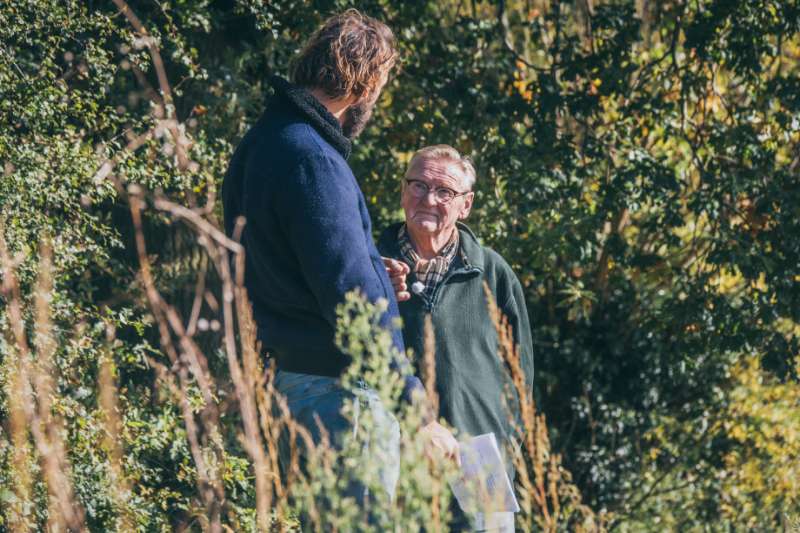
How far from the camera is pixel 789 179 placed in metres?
6.04

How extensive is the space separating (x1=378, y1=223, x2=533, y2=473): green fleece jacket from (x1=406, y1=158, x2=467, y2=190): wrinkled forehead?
22 centimetres

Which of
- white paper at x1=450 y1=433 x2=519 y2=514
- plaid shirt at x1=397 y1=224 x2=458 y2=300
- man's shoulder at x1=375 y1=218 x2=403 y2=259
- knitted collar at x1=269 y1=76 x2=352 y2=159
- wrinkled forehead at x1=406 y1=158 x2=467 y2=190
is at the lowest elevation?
white paper at x1=450 y1=433 x2=519 y2=514

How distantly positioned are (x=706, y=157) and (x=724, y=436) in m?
2.24

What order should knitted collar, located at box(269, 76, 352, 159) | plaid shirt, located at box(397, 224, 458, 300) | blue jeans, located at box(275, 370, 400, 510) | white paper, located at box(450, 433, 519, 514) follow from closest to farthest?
blue jeans, located at box(275, 370, 400, 510) → knitted collar, located at box(269, 76, 352, 159) → white paper, located at box(450, 433, 519, 514) → plaid shirt, located at box(397, 224, 458, 300)

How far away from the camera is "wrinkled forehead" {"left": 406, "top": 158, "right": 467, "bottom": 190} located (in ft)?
13.0

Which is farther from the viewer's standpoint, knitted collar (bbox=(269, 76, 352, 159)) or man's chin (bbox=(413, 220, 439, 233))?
man's chin (bbox=(413, 220, 439, 233))

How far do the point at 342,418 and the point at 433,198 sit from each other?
4.72 feet

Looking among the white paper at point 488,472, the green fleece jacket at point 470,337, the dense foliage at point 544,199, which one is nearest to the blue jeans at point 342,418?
the white paper at point 488,472

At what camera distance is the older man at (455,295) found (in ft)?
12.2

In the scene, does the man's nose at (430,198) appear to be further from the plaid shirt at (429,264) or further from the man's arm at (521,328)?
the man's arm at (521,328)

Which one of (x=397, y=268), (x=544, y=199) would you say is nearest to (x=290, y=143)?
(x=397, y=268)

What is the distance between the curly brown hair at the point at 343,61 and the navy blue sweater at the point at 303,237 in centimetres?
9

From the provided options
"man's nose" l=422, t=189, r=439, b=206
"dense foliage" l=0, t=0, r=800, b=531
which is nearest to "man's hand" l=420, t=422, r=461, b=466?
"man's nose" l=422, t=189, r=439, b=206

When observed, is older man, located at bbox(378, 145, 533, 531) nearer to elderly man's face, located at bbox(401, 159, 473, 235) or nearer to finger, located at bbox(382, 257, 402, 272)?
elderly man's face, located at bbox(401, 159, 473, 235)
